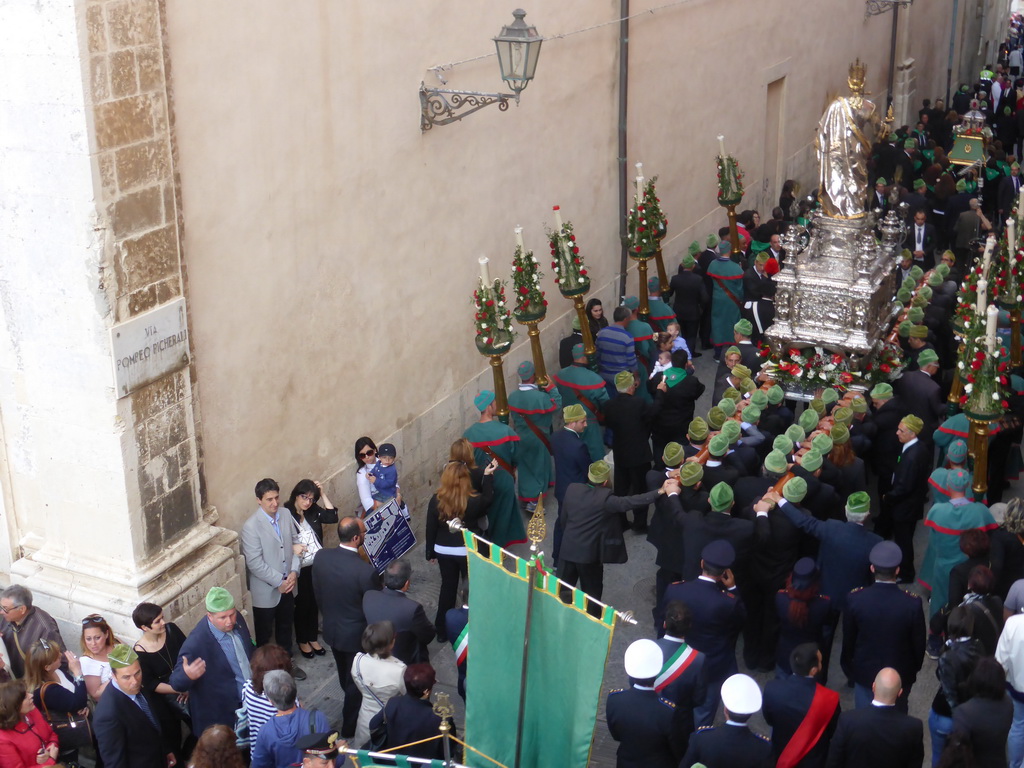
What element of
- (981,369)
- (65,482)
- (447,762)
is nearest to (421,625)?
(447,762)

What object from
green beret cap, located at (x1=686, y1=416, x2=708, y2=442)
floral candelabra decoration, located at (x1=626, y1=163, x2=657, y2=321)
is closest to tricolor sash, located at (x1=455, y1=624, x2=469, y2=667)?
green beret cap, located at (x1=686, y1=416, x2=708, y2=442)

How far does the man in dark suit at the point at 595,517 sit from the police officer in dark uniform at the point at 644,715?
7.61 feet

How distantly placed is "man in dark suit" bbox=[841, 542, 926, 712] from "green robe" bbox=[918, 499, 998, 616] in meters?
1.14

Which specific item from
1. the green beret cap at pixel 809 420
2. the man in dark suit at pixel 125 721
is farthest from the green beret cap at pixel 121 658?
the green beret cap at pixel 809 420

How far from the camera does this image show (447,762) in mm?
6070

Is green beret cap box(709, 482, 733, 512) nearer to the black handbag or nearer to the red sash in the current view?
the red sash

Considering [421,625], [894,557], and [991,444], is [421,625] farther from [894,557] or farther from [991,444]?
[991,444]

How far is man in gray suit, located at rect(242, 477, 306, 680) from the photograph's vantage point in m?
9.01

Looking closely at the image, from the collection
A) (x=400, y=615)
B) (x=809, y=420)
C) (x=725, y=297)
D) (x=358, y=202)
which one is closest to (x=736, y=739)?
(x=400, y=615)

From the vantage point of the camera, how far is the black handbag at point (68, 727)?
761cm

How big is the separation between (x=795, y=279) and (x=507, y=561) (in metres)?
4.56

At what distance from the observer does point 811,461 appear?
963cm

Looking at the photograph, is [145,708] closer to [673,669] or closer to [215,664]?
[215,664]

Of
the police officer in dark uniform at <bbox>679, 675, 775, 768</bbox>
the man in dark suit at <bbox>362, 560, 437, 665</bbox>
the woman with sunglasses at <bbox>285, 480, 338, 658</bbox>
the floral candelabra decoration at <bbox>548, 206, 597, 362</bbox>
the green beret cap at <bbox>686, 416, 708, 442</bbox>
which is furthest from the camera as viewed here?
the floral candelabra decoration at <bbox>548, 206, 597, 362</bbox>
